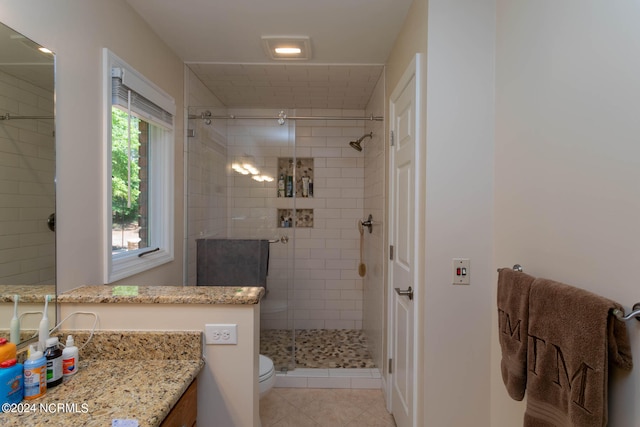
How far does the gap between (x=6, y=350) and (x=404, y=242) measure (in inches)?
69.0

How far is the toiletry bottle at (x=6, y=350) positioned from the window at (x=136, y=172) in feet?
1.84

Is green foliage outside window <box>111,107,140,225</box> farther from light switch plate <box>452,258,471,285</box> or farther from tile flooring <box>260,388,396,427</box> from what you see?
light switch plate <box>452,258,471,285</box>

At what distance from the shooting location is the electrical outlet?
4.06 ft

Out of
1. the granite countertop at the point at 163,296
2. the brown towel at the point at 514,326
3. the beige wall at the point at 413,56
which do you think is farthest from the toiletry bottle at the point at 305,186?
the brown towel at the point at 514,326

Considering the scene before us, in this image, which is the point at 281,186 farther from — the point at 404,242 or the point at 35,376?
the point at 35,376

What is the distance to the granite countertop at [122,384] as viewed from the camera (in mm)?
890

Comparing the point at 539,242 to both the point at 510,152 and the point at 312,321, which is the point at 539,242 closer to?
the point at 510,152

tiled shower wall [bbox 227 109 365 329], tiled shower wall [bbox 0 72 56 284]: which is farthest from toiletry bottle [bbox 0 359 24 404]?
tiled shower wall [bbox 227 109 365 329]

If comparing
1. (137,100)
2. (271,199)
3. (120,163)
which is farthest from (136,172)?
(271,199)

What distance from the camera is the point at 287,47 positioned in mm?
2160

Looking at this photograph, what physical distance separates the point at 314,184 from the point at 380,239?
1.25 meters

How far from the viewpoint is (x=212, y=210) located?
2.63 m

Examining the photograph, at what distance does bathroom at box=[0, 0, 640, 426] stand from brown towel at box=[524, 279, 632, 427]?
0.15 metres

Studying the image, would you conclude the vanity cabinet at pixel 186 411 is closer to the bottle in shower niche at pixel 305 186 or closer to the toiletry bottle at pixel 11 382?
the toiletry bottle at pixel 11 382
